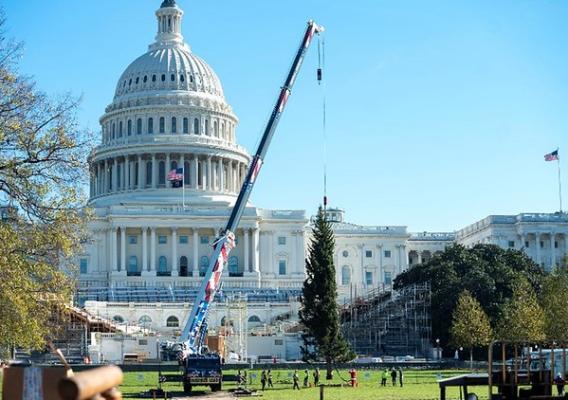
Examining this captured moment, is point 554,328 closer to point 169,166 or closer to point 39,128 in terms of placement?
point 39,128

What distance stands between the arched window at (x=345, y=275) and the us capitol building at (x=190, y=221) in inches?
6.6

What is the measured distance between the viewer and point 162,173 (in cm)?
16988

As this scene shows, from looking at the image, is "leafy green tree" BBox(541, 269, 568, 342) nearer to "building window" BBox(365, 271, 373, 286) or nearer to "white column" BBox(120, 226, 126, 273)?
"white column" BBox(120, 226, 126, 273)

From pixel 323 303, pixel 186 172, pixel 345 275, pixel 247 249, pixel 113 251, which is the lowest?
pixel 323 303

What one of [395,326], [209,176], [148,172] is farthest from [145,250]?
[395,326]

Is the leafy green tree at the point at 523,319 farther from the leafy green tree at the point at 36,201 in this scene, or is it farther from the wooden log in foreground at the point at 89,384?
the wooden log in foreground at the point at 89,384

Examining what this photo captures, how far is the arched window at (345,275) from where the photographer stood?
174 m

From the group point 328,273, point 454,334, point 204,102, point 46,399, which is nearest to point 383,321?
point 454,334

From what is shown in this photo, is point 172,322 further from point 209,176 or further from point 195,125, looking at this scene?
point 195,125

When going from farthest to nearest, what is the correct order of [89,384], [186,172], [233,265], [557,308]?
[186,172], [233,265], [557,308], [89,384]

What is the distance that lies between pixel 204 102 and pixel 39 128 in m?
142

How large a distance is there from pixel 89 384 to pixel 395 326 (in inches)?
4550

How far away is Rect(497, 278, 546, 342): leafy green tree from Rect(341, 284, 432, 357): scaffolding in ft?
45.8

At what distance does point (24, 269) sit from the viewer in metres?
32.9
